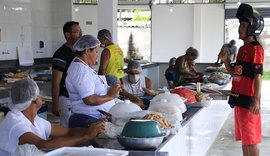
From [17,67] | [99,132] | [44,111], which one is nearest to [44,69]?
[17,67]

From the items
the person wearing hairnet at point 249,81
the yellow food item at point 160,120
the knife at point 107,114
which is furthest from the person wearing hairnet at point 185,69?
the yellow food item at point 160,120

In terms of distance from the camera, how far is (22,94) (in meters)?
2.46

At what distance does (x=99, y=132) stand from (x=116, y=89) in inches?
24.8

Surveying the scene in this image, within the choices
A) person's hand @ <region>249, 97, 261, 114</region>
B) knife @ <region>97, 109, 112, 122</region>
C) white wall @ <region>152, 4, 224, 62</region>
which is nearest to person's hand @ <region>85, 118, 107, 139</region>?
knife @ <region>97, 109, 112, 122</region>

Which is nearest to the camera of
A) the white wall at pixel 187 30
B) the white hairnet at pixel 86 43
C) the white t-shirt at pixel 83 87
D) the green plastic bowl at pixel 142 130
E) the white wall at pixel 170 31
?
the green plastic bowl at pixel 142 130

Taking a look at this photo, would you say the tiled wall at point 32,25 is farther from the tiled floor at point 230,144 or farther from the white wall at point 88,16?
the white wall at point 88,16

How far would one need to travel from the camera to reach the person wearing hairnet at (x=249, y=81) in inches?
159

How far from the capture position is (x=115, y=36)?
800 centimetres

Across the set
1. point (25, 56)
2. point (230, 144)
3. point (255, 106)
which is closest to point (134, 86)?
point (255, 106)

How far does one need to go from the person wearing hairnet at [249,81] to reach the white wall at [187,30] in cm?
986

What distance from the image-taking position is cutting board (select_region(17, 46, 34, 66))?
853cm

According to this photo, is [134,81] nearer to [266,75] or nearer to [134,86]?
[134,86]

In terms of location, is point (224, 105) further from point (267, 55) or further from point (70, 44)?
point (267, 55)

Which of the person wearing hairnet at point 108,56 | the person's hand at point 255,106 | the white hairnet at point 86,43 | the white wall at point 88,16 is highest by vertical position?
the white wall at point 88,16
